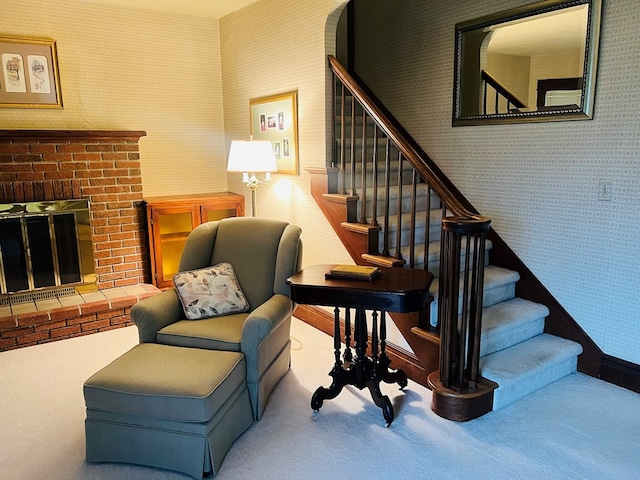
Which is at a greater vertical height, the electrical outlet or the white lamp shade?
the white lamp shade

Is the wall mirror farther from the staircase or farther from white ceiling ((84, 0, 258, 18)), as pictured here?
white ceiling ((84, 0, 258, 18))

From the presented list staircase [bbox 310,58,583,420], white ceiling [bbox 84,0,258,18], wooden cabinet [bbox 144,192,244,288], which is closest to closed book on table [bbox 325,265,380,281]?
staircase [bbox 310,58,583,420]

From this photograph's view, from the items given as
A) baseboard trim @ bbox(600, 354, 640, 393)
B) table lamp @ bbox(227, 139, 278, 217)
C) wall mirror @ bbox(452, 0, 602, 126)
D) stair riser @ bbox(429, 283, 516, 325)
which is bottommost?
baseboard trim @ bbox(600, 354, 640, 393)

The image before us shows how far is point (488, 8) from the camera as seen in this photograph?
3.55 m

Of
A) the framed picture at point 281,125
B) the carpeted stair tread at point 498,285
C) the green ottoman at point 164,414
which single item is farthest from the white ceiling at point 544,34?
the green ottoman at point 164,414

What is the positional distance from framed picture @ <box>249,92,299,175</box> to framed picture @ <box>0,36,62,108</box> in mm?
1755

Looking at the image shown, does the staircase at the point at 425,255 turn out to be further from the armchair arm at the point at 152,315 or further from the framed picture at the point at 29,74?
the framed picture at the point at 29,74

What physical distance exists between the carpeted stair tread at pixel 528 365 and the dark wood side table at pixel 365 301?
526mm

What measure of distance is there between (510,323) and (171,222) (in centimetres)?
313

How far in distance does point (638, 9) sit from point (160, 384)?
320 centimetres

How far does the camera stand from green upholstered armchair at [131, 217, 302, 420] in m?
2.66

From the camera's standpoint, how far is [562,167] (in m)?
3.21

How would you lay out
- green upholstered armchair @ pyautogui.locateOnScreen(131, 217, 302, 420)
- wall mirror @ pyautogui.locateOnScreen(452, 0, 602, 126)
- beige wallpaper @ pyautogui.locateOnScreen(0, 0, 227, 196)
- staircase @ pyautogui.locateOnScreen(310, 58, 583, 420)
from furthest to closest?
1. beige wallpaper @ pyautogui.locateOnScreen(0, 0, 227, 196)
2. wall mirror @ pyautogui.locateOnScreen(452, 0, 602, 126)
3. staircase @ pyautogui.locateOnScreen(310, 58, 583, 420)
4. green upholstered armchair @ pyautogui.locateOnScreen(131, 217, 302, 420)

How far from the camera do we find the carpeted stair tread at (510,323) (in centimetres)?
302
